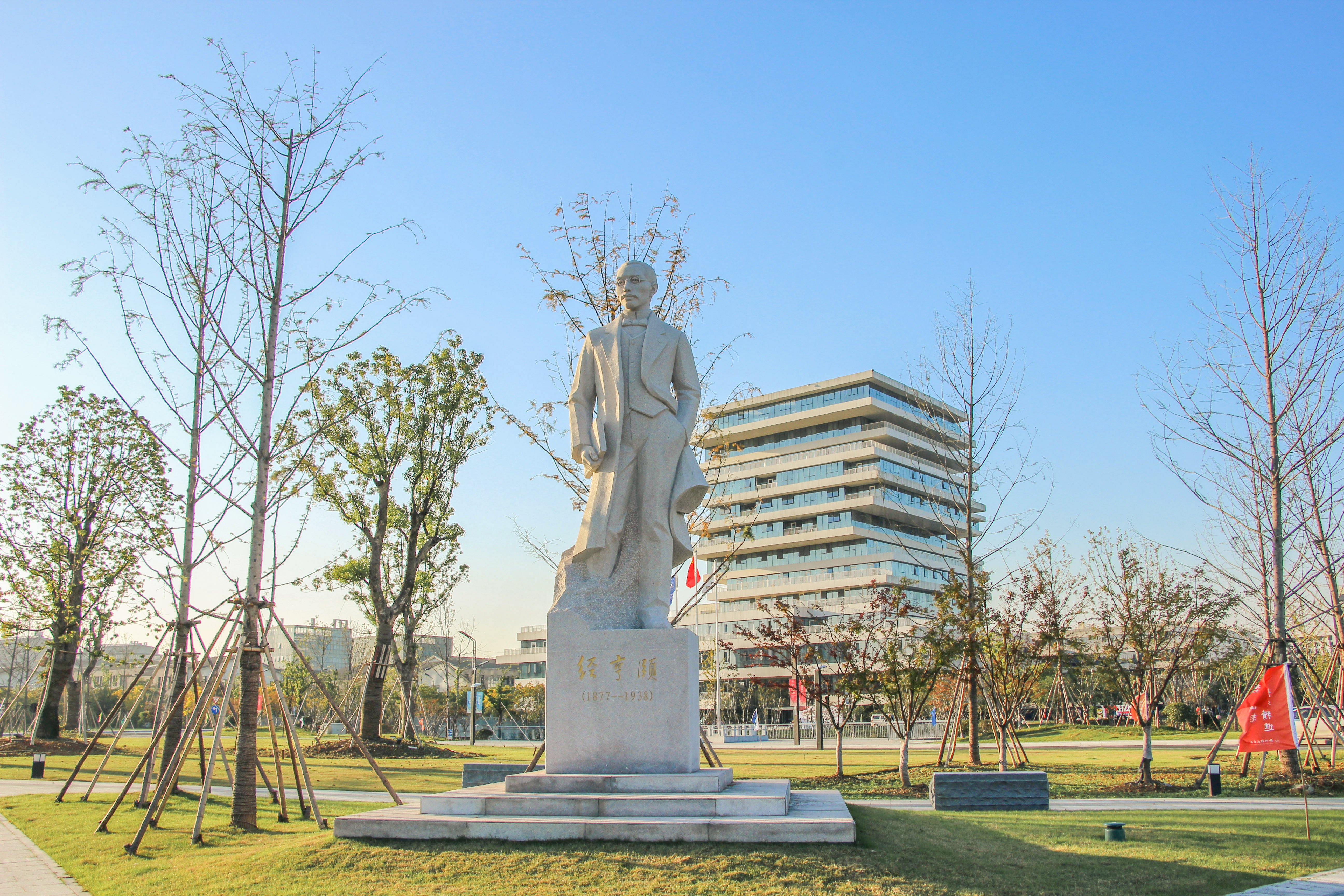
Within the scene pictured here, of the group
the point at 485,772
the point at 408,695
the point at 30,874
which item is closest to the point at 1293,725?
the point at 485,772

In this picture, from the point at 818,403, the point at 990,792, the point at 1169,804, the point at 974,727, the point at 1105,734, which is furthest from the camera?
the point at 818,403

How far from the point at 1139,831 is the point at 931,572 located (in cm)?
6522

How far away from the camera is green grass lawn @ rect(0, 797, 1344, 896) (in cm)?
578

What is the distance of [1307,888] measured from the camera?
667 cm

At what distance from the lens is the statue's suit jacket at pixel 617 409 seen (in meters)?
8.63

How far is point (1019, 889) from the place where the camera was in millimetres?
6121

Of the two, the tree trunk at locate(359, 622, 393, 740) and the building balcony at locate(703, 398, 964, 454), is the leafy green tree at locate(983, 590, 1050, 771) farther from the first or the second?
the building balcony at locate(703, 398, 964, 454)

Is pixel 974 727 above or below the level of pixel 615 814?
below

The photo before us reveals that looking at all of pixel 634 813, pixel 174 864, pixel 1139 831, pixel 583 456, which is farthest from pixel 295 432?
pixel 1139 831

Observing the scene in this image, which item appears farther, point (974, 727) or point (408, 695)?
point (408, 695)

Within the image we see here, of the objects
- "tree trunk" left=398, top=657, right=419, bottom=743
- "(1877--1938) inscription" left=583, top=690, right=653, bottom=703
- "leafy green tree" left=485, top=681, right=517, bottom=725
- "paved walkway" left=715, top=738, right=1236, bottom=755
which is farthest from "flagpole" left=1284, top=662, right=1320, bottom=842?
"leafy green tree" left=485, top=681, right=517, bottom=725

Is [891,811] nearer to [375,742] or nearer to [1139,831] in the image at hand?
[1139,831]

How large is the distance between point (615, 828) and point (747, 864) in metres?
0.97

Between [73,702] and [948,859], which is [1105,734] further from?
[73,702]
